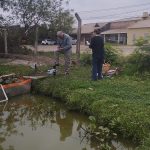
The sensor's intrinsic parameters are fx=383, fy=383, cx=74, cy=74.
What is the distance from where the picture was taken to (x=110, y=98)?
9.53m

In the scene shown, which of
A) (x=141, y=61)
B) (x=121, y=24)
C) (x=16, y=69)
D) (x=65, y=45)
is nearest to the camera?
(x=65, y=45)

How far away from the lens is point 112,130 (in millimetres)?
7887

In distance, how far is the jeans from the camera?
12227 mm

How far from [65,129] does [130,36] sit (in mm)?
49890

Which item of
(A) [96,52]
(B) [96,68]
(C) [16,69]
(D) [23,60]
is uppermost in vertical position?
(A) [96,52]

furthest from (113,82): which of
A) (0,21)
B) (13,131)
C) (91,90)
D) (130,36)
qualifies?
(130,36)

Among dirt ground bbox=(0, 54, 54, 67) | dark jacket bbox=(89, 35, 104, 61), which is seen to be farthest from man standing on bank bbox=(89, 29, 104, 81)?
dirt ground bbox=(0, 54, 54, 67)

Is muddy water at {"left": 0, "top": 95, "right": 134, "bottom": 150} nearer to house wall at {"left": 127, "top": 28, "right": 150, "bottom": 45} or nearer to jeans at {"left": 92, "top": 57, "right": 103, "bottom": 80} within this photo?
jeans at {"left": 92, "top": 57, "right": 103, "bottom": 80}

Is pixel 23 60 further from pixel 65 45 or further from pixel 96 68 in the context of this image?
pixel 96 68

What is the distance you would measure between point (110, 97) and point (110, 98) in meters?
0.19

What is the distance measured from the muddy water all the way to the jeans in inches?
68.7

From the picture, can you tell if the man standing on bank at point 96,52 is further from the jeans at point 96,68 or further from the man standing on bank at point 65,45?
the man standing on bank at point 65,45

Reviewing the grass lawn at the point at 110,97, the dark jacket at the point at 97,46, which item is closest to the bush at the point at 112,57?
the grass lawn at the point at 110,97

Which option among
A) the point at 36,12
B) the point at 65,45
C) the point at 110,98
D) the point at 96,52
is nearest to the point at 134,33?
the point at 36,12
